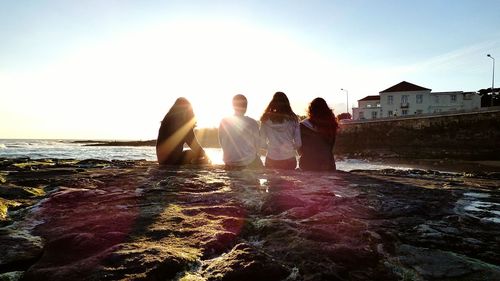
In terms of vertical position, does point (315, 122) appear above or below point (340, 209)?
above

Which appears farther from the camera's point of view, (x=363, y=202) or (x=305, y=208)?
(x=363, y=202)

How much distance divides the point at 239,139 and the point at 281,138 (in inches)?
35.8

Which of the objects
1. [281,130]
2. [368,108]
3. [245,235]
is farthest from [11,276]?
[368,108]

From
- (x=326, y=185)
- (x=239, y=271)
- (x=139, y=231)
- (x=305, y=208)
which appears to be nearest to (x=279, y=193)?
(x=305, y=208)

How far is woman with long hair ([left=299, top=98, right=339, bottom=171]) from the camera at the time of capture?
7168 mm

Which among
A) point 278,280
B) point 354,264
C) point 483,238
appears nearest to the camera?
point 278,280

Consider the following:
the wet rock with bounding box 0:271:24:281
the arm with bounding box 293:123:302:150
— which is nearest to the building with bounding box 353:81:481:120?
the arm with bounding box 293:123:302:150

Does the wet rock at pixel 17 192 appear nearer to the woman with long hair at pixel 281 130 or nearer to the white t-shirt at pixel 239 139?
the white t-shirt at pixel 239 139

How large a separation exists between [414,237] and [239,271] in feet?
4.71

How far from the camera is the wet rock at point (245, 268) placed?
191cm

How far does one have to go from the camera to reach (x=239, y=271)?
195 cm

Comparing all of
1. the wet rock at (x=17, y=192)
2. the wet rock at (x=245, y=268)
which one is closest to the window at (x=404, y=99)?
the wet rock at (x=17, y=192)

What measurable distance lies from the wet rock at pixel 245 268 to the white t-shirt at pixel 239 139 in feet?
17.2

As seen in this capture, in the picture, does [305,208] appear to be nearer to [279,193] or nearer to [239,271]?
[279,193]
